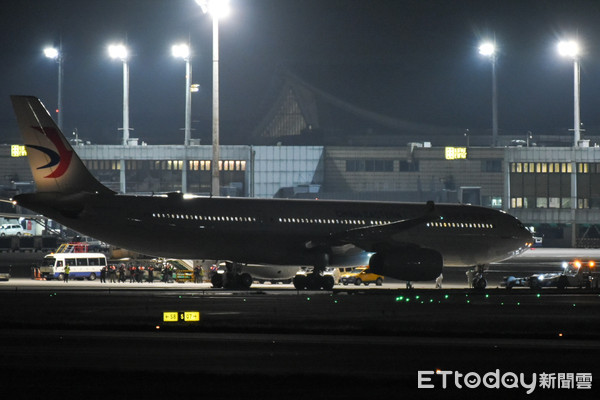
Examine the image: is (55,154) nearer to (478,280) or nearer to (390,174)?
(478,280)

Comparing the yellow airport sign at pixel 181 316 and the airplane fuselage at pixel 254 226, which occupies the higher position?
the airplane fuselage at pixel 254 226

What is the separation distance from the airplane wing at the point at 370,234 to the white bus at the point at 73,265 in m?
20.3

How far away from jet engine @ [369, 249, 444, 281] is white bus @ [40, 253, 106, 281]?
22.7 m

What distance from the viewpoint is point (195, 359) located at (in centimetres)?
2136

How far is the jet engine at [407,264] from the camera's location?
4534cm

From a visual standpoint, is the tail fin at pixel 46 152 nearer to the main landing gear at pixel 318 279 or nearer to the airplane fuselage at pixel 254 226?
the airplane fuselage at pixel 254 226

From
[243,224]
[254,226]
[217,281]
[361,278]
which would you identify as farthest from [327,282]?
[361,278]

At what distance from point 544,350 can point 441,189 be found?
8707 centimetres

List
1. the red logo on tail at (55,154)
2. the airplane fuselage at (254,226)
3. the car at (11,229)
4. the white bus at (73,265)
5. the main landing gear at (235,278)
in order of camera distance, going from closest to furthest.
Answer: the red logo on tail at (55,154) → the airplane fuselage at (254,226) → the main landing gear at (235,278) → the white bus at (73,265) → the car at (11,229)

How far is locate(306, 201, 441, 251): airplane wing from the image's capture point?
153ft

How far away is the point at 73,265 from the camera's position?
2442 inches

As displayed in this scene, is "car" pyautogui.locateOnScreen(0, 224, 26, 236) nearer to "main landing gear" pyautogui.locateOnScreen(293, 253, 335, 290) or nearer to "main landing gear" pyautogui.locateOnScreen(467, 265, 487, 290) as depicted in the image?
"main landing gear" pyautogui.locateOnScreen(293, 253, 335, 290)

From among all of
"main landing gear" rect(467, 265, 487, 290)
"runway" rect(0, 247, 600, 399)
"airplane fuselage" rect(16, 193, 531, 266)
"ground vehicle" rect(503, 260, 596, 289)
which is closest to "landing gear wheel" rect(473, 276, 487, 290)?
"main landing gear" rect(467, 265, 487, 290)

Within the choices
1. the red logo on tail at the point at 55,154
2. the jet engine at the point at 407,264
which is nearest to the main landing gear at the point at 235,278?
the jet engine at the point at 407,264
